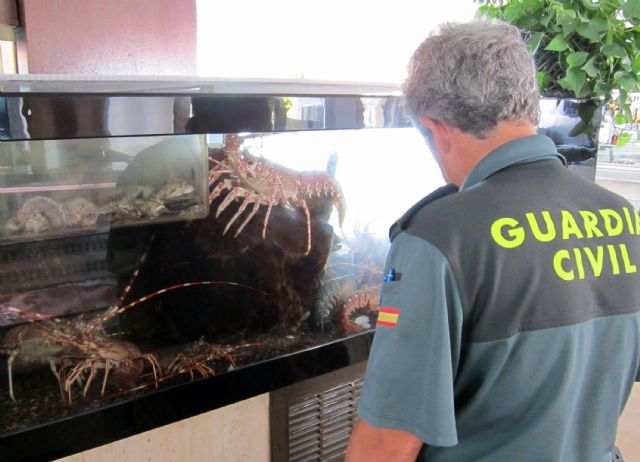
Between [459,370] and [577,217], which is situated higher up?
[577,217]

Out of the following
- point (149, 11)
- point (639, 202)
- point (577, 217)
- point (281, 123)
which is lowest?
point (639, 202)

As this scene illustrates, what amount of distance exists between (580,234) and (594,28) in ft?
3.35

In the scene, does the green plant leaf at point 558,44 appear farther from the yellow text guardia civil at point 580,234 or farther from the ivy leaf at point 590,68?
the yellow text guardia civil at point 580,234

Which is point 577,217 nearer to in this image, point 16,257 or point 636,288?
point 636,288

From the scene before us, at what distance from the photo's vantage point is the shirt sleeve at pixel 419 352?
0.74 metres

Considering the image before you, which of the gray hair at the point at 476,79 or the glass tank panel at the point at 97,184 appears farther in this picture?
the glass tank panel at the point at 97,184

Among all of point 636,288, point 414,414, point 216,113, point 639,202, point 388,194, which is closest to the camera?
point 414,414

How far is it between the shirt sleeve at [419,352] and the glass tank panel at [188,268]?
1.53 ft

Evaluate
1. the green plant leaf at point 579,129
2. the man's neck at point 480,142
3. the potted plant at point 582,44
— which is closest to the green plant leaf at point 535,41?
the potted plant at point 582,44

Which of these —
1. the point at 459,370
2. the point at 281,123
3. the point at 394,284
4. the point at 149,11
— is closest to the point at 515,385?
the point at 459,370

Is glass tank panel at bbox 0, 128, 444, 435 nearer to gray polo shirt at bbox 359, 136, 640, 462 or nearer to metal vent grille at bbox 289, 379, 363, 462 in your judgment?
metal vent grille at bbox 289, 379, 363, 462

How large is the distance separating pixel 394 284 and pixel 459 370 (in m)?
0.16

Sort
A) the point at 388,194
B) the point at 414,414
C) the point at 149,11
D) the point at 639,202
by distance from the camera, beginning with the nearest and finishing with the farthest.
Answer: the point at 414,414 → the point at 388,194 → the point at 149,11 → the point at 639,202

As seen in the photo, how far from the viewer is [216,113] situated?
3.17 feet
